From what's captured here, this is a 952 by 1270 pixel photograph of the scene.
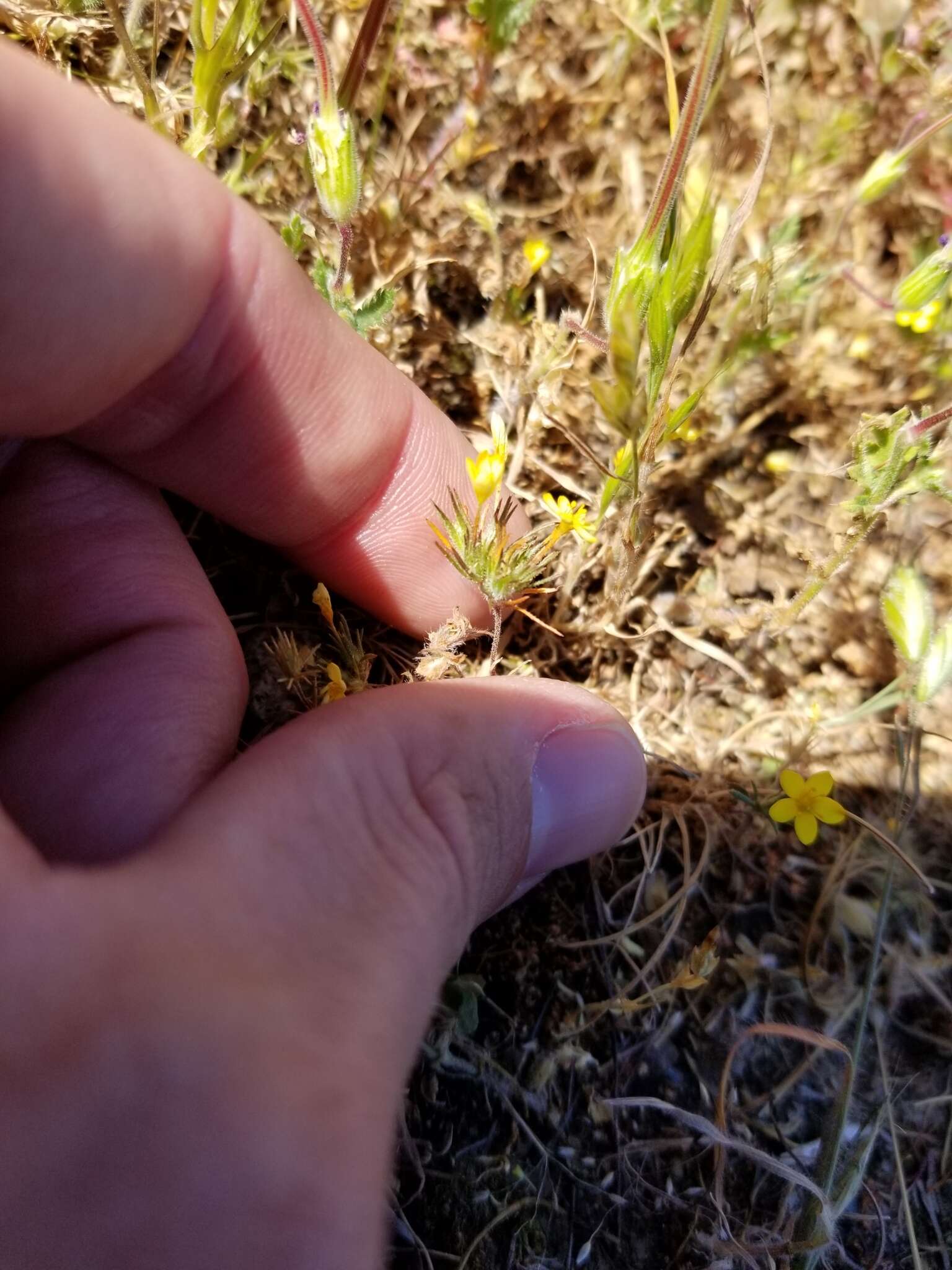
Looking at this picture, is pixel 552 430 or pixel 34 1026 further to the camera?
pixel 552 430

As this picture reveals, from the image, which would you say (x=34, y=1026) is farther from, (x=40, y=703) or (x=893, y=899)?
(x=893, y=899)

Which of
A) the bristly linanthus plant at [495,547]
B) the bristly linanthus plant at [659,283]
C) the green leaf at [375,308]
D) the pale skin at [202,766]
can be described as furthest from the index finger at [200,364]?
the bristly linanthus plant at [659,283]

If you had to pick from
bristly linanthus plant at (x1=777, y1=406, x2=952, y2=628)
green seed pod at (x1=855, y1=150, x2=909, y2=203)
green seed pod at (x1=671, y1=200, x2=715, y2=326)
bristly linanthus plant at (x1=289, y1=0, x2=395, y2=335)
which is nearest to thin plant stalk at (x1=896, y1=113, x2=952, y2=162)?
green seed pod at (x1=855, y1=150, x2=909, y2=203)

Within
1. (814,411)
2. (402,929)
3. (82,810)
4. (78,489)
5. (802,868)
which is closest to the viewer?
(402,929)

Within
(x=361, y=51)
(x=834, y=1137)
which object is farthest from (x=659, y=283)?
(x=834, y=1137)

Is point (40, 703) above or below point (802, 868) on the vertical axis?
above

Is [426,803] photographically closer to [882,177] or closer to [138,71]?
[138,71]

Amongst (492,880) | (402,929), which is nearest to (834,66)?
(492,880)
